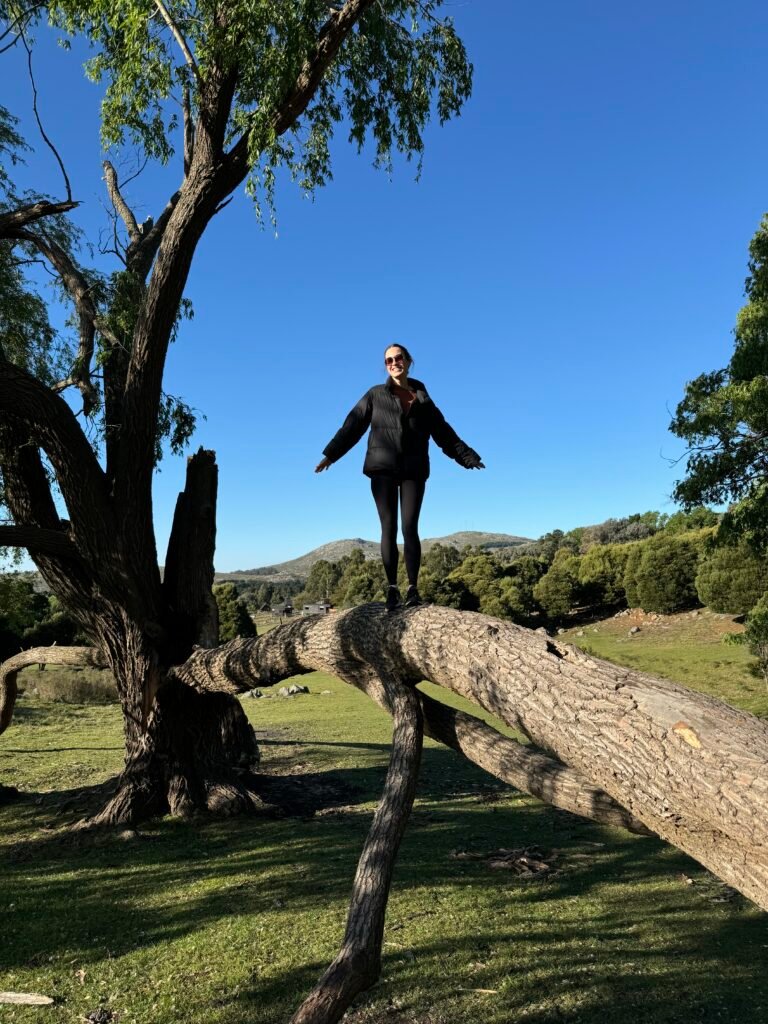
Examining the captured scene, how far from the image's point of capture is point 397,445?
13.1ft

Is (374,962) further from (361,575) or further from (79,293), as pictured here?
(361,575)

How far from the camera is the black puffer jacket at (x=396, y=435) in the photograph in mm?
4008

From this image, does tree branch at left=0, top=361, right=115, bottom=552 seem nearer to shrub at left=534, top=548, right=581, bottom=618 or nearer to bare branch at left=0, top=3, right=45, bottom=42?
bare branch at left=0, top=3, right=45, bottom=42

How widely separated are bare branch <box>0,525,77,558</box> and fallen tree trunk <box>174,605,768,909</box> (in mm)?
4343

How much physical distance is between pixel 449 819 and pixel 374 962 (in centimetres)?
603

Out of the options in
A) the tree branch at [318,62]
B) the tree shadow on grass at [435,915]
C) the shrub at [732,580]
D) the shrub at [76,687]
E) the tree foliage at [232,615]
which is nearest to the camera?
the tree shadow on grass at [435,915]

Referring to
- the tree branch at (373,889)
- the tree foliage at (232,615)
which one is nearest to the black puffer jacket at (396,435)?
the tree branch at (373,889)

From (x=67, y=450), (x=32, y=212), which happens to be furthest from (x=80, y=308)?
(x=67, y=450)

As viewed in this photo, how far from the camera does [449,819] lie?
808 cm

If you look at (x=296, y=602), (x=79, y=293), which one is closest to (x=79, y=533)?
(x=79, y=293)

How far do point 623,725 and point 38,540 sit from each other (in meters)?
6.36

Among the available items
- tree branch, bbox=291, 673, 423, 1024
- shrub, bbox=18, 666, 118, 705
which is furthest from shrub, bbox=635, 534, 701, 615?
tree branch, bbox=291, 673, 423, 1024

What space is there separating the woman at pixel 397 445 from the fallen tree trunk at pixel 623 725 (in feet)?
1.51

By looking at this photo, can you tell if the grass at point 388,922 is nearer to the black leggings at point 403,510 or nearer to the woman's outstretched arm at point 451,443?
the black leggings at point 403,510
